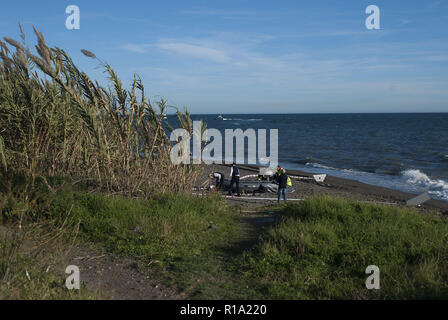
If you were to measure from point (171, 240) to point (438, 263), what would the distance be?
4501mm

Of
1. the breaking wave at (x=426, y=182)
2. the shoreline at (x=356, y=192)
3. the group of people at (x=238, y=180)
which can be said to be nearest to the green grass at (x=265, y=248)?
the group of people at (x=238, y=180)

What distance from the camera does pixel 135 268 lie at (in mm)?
5898

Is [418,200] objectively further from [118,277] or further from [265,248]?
[118,277]

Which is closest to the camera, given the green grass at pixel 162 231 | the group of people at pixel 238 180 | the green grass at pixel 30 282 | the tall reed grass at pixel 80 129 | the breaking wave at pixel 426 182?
the green grass at pixel 30 282

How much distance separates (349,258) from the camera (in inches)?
231

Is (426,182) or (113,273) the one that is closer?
(113,273)

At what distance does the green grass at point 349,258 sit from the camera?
16.3 ft

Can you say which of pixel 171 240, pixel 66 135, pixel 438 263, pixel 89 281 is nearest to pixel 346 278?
pixel 438 263

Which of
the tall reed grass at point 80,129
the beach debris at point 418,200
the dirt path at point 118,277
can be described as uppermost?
the tall reed grass at point 80,129

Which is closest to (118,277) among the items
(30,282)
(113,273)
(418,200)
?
(113,273)

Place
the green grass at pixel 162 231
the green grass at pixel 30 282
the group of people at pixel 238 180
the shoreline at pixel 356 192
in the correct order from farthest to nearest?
the shoreline at pixel 356 192, the group of people at pixel 238 180, the green grass at pixel 162 231, the green grass at pixel 30 282

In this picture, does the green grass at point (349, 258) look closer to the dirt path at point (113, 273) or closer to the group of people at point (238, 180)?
the dirt path at point (113, 273)

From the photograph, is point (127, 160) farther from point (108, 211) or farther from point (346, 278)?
point (346, 278)

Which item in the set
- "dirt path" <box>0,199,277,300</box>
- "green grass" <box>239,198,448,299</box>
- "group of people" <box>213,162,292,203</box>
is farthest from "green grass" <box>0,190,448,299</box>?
"group of people" <box>213,162,292,203</box>
